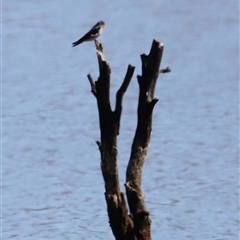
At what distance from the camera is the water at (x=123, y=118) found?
601 centimetres

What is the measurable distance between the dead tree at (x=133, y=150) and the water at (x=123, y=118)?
199cm

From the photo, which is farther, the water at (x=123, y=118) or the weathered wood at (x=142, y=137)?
the water at (x=123, y=118)

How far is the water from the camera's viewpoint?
237 inches

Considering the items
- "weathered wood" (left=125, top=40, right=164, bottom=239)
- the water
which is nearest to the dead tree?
"weathered wood" (left=125, top=40, right=164, bottom=239)

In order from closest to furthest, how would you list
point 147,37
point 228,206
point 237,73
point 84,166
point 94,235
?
point 94,235 → point 228,206 → point 84,166 → point 237,73 → point 147,37

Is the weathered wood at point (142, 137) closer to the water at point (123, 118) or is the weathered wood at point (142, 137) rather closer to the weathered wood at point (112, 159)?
the weathered wood at point (112, 159)

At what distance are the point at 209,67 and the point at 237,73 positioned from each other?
29 centimetres

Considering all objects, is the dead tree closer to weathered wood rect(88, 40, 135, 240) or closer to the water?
weathered wood rect(88, 40, 135, 240)

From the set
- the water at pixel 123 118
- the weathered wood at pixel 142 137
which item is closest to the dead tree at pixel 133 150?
the weathered wood at pixel 142 137

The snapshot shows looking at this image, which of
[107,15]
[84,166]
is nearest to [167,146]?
[84,166]

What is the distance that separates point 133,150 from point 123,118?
3.66m

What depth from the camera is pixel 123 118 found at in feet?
24.3

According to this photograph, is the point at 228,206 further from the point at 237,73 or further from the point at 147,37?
the point at 147,37

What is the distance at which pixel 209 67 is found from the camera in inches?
331
